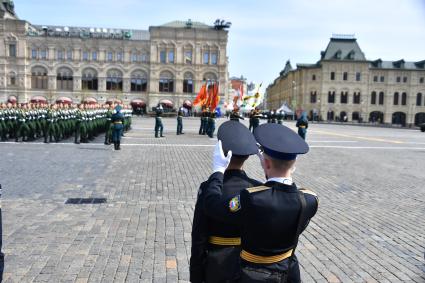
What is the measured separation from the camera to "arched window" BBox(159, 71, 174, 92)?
7575cm

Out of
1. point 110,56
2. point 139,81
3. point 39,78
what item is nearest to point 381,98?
point 139,81

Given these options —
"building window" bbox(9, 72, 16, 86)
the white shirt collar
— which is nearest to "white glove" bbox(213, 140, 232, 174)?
the white shirt collar

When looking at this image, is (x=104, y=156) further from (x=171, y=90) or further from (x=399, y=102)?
(x=399, y=102)

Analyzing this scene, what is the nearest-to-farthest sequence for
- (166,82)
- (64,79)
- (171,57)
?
(64,79) → (171,57) → (166,82)

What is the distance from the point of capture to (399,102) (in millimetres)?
85375

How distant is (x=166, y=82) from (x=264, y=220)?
245 feet

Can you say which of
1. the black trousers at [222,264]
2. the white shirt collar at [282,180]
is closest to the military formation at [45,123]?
the black trousers at [222,264]

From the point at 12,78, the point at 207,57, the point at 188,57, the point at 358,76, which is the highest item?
the point at 207,57

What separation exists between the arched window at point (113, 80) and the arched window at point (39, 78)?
10934 millimetres

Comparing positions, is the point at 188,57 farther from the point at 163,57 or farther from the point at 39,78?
the point at 39,78

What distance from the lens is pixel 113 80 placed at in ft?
248

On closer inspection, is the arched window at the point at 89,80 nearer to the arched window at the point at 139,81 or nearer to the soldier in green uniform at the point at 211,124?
the arched window at the point at 139,81

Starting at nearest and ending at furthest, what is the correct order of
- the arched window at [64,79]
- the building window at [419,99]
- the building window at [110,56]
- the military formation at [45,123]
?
the military formation at [45,123], the arched window at [64,79], the building window at [110,56], the building window at [419,99]

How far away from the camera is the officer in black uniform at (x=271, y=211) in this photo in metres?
2.53
